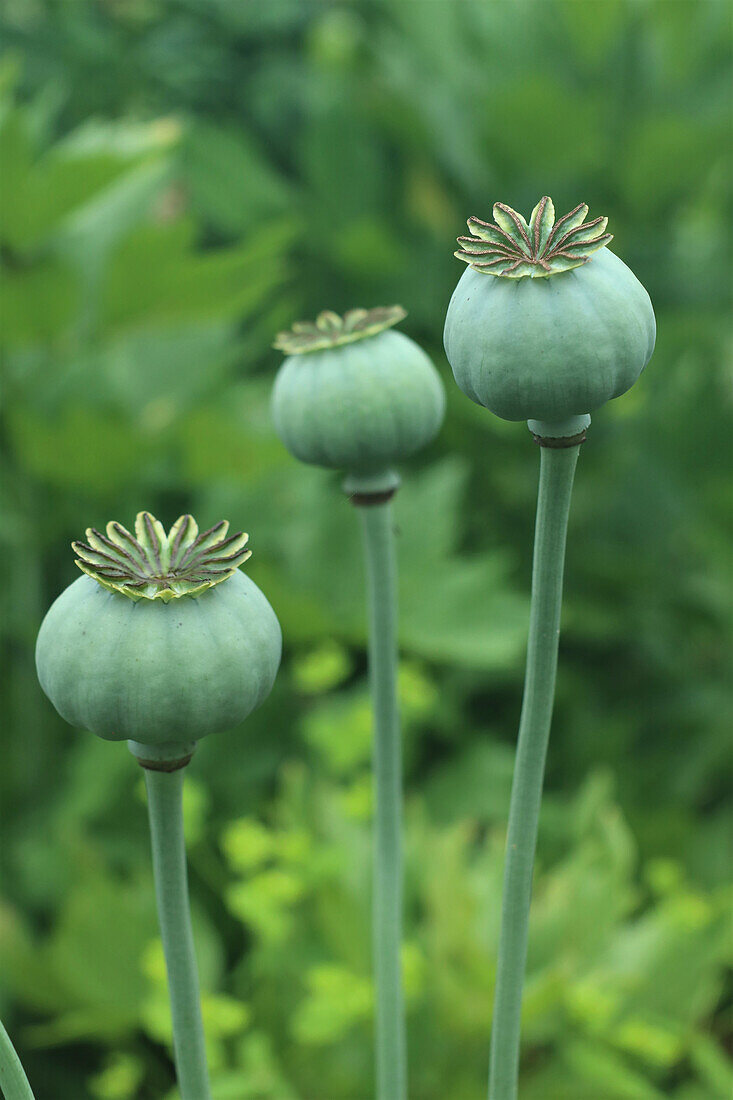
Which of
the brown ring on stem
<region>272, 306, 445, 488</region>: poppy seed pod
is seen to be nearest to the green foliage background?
<region>272, 306, 445, 488</region>: poppy seed pod

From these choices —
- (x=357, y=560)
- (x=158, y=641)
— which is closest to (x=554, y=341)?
(x=158, y=641)

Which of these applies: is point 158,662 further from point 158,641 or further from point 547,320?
point 547,320

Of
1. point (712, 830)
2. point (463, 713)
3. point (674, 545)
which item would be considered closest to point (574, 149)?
point (674, 545)

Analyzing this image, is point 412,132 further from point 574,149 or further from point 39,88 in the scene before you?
point 39,88

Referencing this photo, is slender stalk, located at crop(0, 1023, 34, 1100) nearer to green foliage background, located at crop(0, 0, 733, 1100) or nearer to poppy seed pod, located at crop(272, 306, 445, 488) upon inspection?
poppy seed pod, located at crop(272, 306, 445, 488)

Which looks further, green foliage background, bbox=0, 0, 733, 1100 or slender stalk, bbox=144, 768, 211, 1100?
green foliage background, bbox=0, 0, 733, 1100

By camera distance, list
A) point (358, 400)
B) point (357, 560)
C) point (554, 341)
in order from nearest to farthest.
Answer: point (554, 341) < point (358, 400) < point (357, 560)
